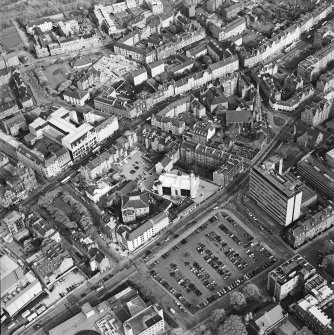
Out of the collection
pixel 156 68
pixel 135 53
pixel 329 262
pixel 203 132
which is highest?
pixel 135 53

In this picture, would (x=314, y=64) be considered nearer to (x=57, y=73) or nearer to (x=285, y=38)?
(x=285, y=38)

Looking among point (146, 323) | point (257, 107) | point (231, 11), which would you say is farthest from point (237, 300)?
point (231, 11)

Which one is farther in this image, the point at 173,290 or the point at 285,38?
the point at 285,38

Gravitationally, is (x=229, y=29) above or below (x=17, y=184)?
above

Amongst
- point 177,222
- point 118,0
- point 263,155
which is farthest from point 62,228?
point 118,0

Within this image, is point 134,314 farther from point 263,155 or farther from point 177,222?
point 263,155

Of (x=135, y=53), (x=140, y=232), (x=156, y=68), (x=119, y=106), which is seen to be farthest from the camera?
(x=135, y=53)
